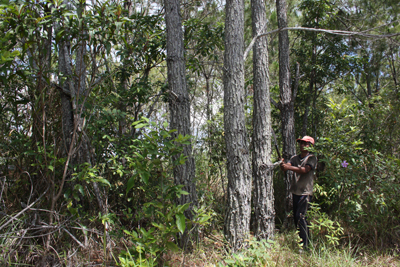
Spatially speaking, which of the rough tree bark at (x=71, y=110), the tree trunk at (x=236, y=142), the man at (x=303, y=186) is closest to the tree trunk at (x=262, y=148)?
the man at (x=303, y=186)

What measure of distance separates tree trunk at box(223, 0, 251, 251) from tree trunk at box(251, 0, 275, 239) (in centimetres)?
45

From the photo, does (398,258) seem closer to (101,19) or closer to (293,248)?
(293,248)

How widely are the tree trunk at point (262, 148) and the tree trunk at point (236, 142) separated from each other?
45cm

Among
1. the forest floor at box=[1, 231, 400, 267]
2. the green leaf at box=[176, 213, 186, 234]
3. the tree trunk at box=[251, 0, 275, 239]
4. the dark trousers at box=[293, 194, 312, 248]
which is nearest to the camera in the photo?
the green leaf at box=[176, 213, 186, 234]

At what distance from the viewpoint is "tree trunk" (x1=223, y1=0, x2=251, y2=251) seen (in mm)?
3459

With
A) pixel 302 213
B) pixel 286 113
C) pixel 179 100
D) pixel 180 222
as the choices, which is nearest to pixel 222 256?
pixel 180 222

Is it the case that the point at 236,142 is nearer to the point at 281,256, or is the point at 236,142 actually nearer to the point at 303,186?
the point at 303,186

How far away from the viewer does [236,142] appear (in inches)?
139

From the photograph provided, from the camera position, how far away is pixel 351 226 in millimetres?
3977

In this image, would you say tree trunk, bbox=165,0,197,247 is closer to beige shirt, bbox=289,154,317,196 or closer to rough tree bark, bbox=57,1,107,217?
rough tree bark, bbox=57,1,107,217

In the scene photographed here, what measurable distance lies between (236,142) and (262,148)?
64 cm

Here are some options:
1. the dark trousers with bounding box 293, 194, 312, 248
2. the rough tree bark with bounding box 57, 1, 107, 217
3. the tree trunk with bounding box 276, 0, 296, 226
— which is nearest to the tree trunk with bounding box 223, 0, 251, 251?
the dark trousers with bounding box 293, 194, 312, 248

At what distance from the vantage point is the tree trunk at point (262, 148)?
387 cm

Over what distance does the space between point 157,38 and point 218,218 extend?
3.11m
